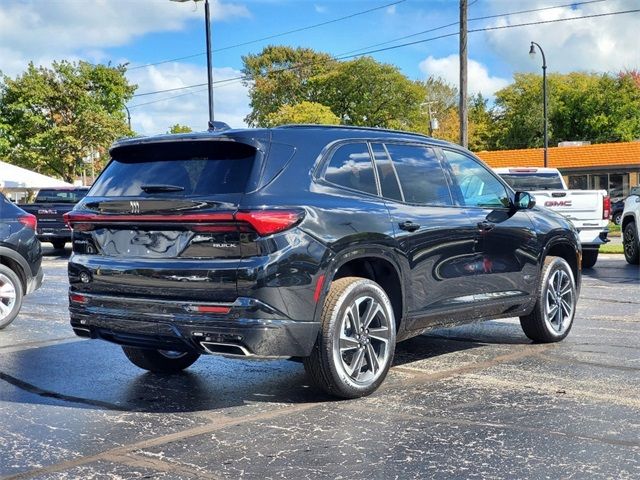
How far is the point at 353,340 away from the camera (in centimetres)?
534

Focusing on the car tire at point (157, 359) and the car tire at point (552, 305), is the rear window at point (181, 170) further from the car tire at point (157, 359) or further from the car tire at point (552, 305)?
the car tire at point (552, 305)

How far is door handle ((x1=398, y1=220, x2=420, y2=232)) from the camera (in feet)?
18.6

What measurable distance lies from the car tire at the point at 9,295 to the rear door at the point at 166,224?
373cm

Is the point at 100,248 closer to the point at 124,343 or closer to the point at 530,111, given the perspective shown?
the point at 124,343

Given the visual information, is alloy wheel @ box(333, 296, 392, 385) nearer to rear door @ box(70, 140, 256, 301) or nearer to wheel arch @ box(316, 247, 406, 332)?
wheel arch @ box(316, 247, 406, 332)

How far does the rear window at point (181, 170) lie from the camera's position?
508 cm

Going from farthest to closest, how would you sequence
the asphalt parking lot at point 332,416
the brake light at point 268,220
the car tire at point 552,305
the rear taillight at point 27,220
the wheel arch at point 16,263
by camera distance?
the rear taillight at point 27,220 → the wheel arch at point 16,263 → the car tire at point 552,305 → the brake light at point 268,220 → the asphalt parking lot at point 332,416

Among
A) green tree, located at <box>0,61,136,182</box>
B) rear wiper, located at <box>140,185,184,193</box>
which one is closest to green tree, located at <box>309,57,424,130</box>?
green tree, located at <box>0,61,136,182</box>

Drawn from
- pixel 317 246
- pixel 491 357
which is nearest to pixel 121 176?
pixel 317 246

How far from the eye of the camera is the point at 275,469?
13.1 ft

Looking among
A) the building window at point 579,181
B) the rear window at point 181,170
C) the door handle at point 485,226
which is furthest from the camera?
the building window at point 579,181

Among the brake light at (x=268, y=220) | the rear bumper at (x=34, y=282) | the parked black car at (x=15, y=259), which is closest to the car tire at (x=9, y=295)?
the parked black car at (x=15, y=259)

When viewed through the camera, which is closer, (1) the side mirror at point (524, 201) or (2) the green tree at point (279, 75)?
(1) the side mirror at point (524, 201)

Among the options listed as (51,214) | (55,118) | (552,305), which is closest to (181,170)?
(552,305)
